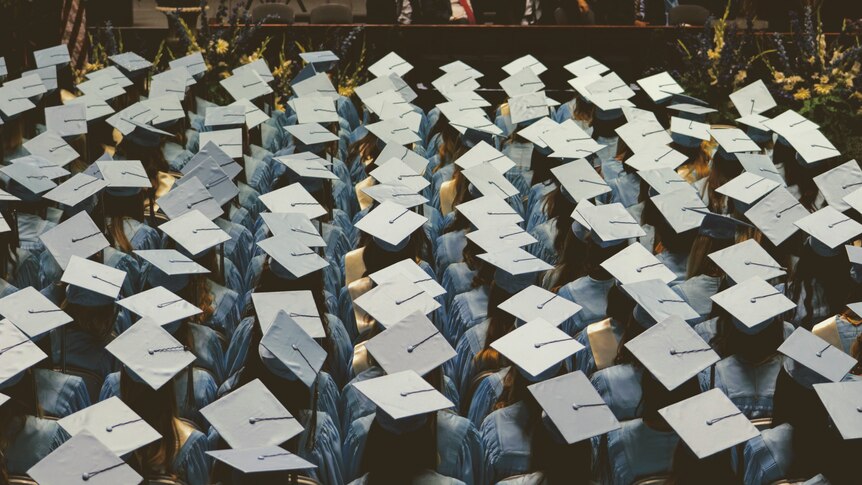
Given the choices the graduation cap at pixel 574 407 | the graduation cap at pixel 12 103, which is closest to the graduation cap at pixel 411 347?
the graduation cap at pixel 574 407

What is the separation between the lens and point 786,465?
11.9 feet

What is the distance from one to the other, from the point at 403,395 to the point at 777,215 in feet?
8.21

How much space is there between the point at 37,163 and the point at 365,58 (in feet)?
11.8

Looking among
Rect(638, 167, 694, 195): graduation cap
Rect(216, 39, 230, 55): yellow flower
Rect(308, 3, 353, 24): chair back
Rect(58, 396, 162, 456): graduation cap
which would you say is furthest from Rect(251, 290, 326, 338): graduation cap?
Rect(308, 3, 353, 24): chair back

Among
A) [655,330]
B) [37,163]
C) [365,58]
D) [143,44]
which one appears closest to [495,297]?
[655,330]

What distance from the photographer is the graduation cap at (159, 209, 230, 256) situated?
463cm

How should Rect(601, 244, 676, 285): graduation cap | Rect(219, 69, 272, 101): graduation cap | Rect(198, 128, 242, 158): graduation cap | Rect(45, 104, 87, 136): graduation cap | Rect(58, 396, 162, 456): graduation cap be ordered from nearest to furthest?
Rect(58, 396, 162, 456): graduation cap
Rect(601, 244, 676, 285): graduation cap
Rect(198, 128, 242, 158): graduation cap
Rect(45, 104, 87, 136): graduation cap
Rect(219, 69, 272, 101): graduation cap

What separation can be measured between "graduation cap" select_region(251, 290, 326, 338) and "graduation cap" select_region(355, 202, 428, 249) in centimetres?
57

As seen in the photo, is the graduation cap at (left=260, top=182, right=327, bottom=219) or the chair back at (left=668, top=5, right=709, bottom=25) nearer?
the graduation cap at (left=260, top=182, right=327, bottom=219)

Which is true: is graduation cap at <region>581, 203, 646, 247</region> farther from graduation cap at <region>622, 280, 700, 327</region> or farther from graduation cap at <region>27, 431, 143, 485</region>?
graduation cap at <region>27, 431, 143, 485</region>

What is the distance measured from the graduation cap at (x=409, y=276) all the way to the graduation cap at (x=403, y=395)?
79cm

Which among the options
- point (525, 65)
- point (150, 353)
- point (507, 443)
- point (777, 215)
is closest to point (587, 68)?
point (525, 65)

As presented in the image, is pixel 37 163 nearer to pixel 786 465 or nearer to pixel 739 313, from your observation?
pixel 739 313

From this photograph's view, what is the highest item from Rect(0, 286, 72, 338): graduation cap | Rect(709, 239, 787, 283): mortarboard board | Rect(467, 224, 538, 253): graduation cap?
Rect(709, 239, 787, 283): mortarboard board
